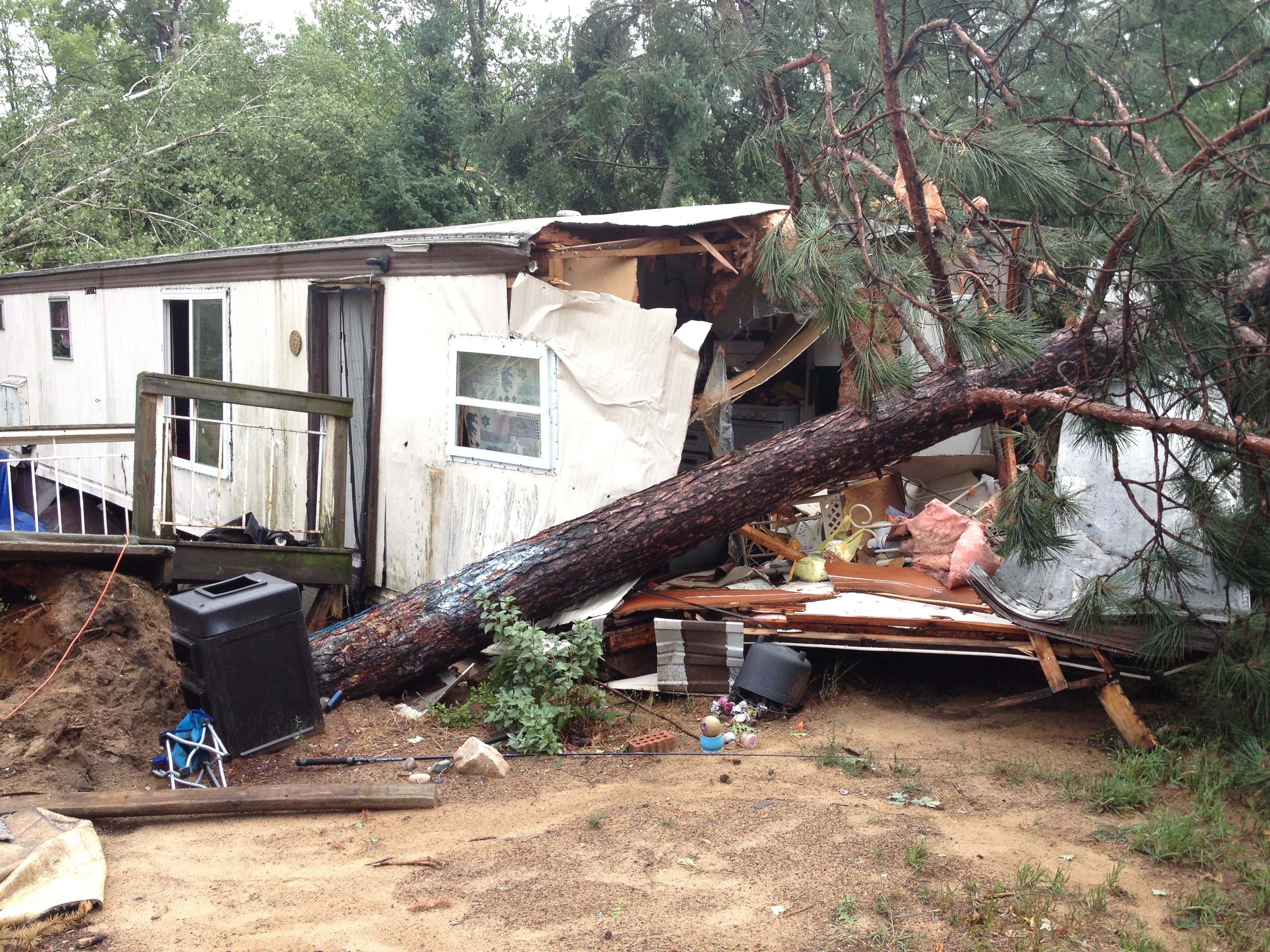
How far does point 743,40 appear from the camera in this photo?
5.76 meters

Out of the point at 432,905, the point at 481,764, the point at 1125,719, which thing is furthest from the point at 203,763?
the point at 1125,719

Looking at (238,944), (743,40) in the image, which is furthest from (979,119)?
(238,944)

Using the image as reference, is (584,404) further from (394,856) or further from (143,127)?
(143,127)

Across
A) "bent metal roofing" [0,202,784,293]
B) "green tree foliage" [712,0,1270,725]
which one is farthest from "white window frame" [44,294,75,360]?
"green tree foliage" [712,0,1270,725]

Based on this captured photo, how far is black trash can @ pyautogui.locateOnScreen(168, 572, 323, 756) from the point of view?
4.69 metres

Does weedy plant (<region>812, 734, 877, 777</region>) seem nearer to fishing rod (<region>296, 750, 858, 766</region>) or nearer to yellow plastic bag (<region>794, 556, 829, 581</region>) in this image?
fishing rod (<region>296, 750, 858, 766</region>)

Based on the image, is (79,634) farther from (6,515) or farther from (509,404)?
(6,515)

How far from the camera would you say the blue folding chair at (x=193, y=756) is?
4551 millimetres

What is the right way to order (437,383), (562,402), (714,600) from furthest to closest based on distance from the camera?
(437,383) < (562,402) < (714,600)

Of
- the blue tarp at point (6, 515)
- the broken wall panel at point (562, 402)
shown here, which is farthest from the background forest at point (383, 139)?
the broken wall panel at point (562, 402)

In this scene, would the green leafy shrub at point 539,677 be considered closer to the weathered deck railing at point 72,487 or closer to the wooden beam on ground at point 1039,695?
the wooden beam on ground at point 1039,695

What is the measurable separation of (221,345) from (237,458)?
3.56ft

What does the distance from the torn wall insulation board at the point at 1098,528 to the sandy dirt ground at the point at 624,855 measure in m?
0.75

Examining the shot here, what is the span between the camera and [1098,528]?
546 cm
